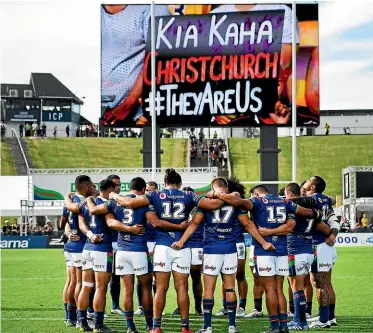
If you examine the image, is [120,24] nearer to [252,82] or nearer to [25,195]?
[252,82]

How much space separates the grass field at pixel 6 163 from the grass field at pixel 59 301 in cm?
3658

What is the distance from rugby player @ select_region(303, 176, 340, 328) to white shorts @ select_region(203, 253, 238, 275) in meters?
1.67

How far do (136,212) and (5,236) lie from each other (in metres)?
28.7

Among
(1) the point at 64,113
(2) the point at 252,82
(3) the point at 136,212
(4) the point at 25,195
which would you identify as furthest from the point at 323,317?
(1) the point at 64,113

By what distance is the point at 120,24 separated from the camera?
35.6 meters

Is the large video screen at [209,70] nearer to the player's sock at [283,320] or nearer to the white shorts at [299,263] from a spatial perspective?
the white shorts at [299,263]

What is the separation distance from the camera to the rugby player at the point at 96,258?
12.1 meters

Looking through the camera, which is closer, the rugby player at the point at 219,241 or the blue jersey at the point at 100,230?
the rugby player at the point at 219,241

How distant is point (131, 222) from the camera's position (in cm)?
1170

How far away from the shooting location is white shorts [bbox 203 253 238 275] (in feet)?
38.5

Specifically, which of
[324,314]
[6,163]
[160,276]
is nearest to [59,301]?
[160,276]

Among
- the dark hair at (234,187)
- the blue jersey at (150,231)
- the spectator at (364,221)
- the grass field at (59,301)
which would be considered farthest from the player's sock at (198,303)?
the spectator at (364,221)

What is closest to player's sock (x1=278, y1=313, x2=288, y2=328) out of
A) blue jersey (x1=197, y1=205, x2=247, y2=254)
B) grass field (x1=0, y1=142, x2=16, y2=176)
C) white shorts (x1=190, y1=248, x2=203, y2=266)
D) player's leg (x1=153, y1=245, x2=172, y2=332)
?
blue jersey (x1=197, y1=205, x2=247, y2=254)

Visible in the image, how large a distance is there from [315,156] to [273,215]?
5718cm
